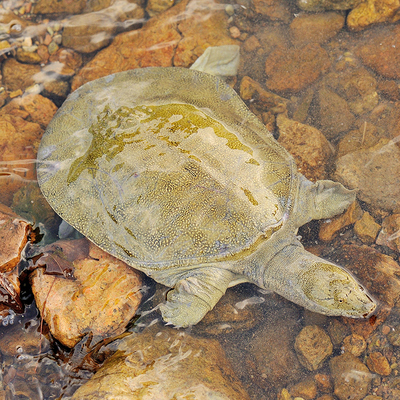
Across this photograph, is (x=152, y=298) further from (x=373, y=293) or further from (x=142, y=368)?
(x=373, y=293)

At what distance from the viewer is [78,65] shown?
5.09m

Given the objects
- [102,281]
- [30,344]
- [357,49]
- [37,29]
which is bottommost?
[30,344]

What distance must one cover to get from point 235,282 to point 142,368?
3.90 ft

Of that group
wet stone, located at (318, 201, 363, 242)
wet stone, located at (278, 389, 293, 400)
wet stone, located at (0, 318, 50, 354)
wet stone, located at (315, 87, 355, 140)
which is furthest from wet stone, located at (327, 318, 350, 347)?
wet stone, located at (0, 318, 50, 354)

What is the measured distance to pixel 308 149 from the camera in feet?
13.6

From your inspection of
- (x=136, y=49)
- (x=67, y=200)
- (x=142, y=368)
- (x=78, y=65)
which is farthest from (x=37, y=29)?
(x=142, y=368)

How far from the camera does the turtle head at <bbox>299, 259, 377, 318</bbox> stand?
2.91 metres

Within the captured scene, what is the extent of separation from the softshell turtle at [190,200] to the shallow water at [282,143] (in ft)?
1.31

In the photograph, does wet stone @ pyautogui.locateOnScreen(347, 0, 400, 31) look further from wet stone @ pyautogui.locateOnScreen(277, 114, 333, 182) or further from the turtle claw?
the turtle claw

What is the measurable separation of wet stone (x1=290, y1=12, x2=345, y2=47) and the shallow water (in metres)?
0.02

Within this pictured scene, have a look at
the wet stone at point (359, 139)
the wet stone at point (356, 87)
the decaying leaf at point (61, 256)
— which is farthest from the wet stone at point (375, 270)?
the decaying leaf at point (61, 256)

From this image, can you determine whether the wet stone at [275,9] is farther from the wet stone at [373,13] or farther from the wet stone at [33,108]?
the wet stone at [33,108]

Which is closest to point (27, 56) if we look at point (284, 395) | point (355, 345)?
point (284, 395)

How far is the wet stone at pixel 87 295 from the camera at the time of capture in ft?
11.1
